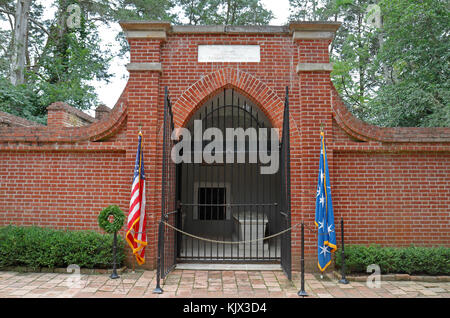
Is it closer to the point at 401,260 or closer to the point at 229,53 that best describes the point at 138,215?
the point at 229,53

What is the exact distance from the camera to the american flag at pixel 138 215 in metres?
5.46

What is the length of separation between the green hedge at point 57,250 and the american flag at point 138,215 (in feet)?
1.51

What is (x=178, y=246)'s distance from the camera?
669 centimetres

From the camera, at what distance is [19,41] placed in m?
14.2

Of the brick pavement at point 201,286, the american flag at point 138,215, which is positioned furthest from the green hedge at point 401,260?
the american flag at point 138,215

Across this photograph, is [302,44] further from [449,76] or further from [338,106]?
[449,76]

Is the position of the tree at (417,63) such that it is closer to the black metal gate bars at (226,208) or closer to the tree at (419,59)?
the tree at (419,59)

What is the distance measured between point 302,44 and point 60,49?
13.1 metres

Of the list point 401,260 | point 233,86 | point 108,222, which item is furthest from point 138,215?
point 401,260

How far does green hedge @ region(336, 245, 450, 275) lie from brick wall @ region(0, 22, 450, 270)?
515 mm

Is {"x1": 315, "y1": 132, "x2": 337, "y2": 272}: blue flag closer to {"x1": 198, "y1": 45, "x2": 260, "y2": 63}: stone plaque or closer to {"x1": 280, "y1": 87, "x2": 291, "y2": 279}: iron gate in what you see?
{"x1": 280, "y1": 87, "x2": 291, "y2": 279}: iron gate

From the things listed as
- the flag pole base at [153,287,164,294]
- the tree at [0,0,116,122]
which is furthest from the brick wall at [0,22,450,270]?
the tree at [0,0,116,122]

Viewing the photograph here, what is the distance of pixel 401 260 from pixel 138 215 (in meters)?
4.65

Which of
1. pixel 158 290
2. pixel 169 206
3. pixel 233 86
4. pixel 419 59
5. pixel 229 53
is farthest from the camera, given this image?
pixel 419 59
